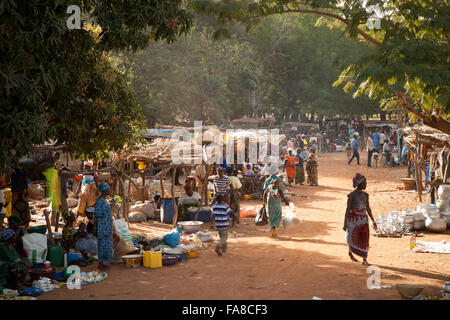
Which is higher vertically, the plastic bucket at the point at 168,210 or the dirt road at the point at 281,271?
the plastic bucket at the point at 168,210

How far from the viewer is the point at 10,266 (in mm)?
7652

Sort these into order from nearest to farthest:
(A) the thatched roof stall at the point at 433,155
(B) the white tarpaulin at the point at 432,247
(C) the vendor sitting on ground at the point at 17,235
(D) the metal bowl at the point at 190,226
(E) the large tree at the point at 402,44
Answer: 1. (E) the large tree at the point at 402,44
2. (C) the vendor sitting on ground at the point at 17,235
3. (B) the white tarpaulin at the point at 432,247
4. (D) the metal bowl at the point at 190,226
5. (A) the thatched roof stall at the point at 433,155

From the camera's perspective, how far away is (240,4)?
992cm

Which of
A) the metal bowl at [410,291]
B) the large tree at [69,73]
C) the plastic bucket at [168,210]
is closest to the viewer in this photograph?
→ the large tree at [69,73]

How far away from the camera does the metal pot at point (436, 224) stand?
11828mm

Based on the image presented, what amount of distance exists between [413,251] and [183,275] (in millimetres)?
4918

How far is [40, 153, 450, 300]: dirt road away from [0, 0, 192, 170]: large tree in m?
2.66

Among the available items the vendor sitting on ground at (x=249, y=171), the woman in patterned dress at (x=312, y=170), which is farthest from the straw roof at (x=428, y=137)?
the vendor sitting on ground at (x=249, y=171)

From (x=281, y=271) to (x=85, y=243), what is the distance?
156 inches

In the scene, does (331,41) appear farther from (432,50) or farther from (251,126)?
(432,50)

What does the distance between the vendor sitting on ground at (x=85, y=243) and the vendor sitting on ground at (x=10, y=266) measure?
1573 mm

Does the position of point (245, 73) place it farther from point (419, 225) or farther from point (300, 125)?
point (419, 225)

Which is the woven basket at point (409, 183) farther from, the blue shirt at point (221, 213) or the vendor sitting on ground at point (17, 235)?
the vendor sitting on ground at point (17, 235)

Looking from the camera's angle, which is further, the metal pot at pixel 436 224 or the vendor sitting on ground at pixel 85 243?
the metal pot at pixel 436 224
